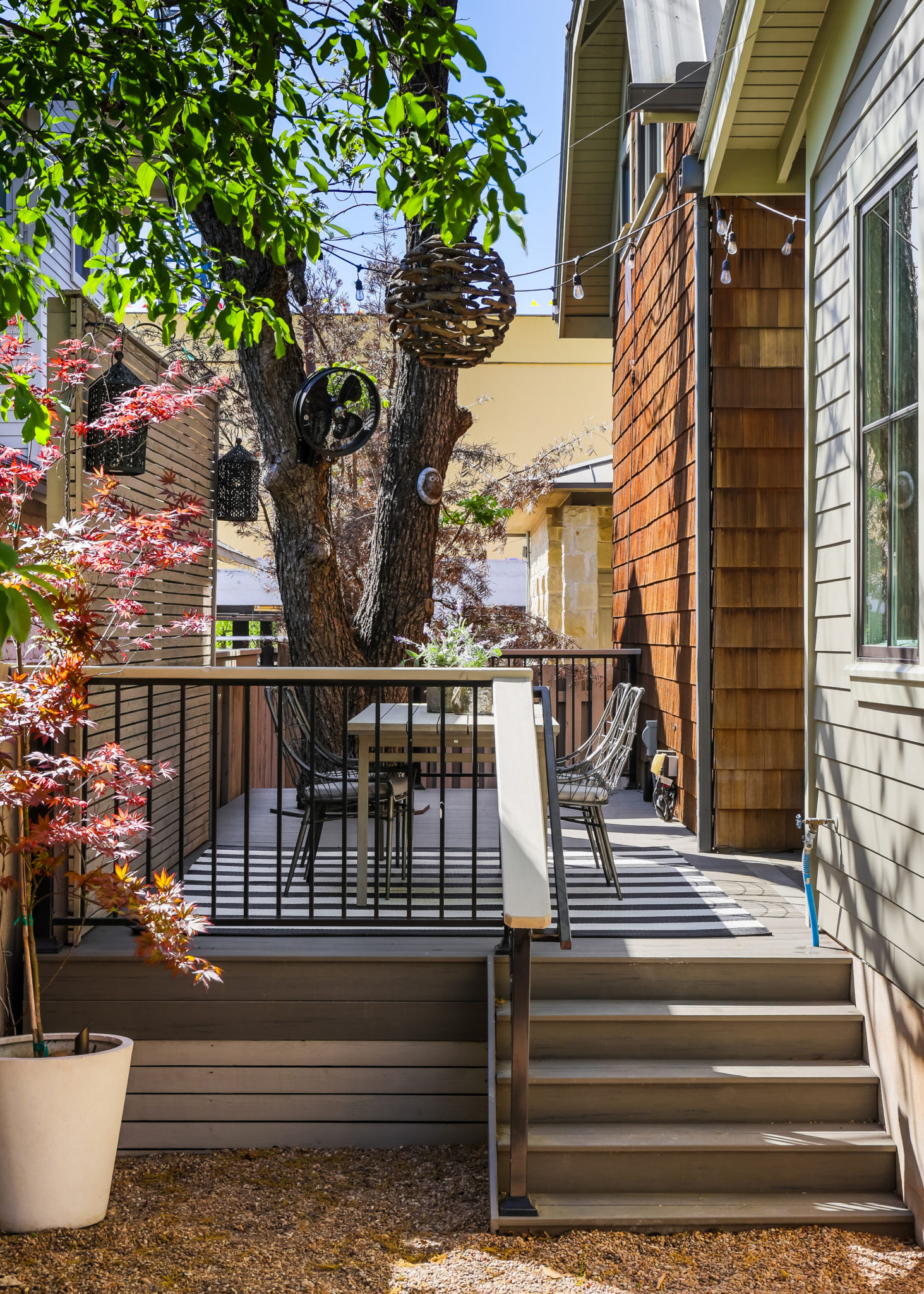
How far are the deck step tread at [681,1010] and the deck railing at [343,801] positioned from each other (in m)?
0.41

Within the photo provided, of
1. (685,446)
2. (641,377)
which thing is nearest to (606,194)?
(641,377)

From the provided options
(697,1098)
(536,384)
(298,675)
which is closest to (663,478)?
(298,675)

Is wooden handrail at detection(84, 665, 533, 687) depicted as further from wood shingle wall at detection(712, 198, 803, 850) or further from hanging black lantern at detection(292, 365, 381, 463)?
hanging black lantern at detection(292, 365, 381, 463)

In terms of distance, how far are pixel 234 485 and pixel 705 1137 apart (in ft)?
14.9

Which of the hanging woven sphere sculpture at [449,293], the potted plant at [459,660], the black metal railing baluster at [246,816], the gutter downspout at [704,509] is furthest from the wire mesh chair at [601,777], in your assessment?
the hanging woven sphere sculpture at [449,293]

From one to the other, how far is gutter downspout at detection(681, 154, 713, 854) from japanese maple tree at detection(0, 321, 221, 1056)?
8.48ft

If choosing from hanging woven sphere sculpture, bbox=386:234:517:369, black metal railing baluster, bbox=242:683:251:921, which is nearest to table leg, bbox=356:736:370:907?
black metal railing baluster, bbox=242:683:251:921

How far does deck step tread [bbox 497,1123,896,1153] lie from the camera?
10.2 feet

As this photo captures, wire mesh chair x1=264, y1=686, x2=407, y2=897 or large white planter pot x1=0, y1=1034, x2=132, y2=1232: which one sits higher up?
wire mesh chair x1=264, y1=686, x2=407, y2=897

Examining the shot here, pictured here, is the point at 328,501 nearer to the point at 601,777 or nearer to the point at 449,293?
the point at 449,293

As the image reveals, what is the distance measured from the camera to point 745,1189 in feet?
10.2

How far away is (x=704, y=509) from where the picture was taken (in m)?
5.41

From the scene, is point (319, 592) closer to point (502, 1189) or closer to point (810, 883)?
→ point (810, 883)

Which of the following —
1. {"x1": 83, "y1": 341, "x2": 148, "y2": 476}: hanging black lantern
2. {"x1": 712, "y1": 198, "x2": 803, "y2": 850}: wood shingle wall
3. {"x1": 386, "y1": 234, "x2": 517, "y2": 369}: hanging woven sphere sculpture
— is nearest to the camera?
{"x1": 83, "y1": 341, "x2": 148, "y2": 476}: hanging black lantern
